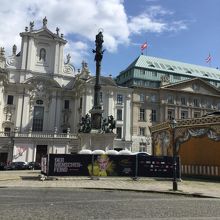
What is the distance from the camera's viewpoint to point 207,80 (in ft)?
263

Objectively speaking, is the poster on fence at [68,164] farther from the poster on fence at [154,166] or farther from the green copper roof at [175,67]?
the green copper roof at [175,67]

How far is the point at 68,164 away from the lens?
2489 centimetres

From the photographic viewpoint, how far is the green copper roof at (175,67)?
241 ft

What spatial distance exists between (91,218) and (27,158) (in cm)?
5017

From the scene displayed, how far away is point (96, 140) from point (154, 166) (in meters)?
11.8

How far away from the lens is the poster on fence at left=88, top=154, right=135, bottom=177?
84.1 feet

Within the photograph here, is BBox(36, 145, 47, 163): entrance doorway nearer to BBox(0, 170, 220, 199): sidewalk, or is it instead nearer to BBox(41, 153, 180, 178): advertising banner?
BBox(0, 170, 220, 199): sidewalk

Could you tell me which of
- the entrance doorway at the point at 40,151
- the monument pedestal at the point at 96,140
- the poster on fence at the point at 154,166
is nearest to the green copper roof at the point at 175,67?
the entrance doorway at the point at 40,151

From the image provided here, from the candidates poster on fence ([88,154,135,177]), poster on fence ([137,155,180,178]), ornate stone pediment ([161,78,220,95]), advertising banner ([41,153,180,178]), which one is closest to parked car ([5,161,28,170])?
advertising banner ([41,153,180,178])

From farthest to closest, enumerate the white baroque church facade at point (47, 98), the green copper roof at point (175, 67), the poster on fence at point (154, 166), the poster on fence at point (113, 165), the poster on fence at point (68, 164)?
the green copper roof at point (175, 67) → the white baroque church facade at point (47, 98) → the poster on fence at point (154, 166) → the poster on fence at point (113, 165) → the poster on fence at point (68, 164)

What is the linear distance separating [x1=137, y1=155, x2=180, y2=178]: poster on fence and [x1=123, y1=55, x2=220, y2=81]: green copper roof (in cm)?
4526

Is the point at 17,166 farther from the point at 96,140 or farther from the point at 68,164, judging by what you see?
the point at 68,164

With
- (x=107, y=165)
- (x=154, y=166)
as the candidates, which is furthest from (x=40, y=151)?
(x=154, y=166)

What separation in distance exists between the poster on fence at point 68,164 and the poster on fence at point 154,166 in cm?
421
